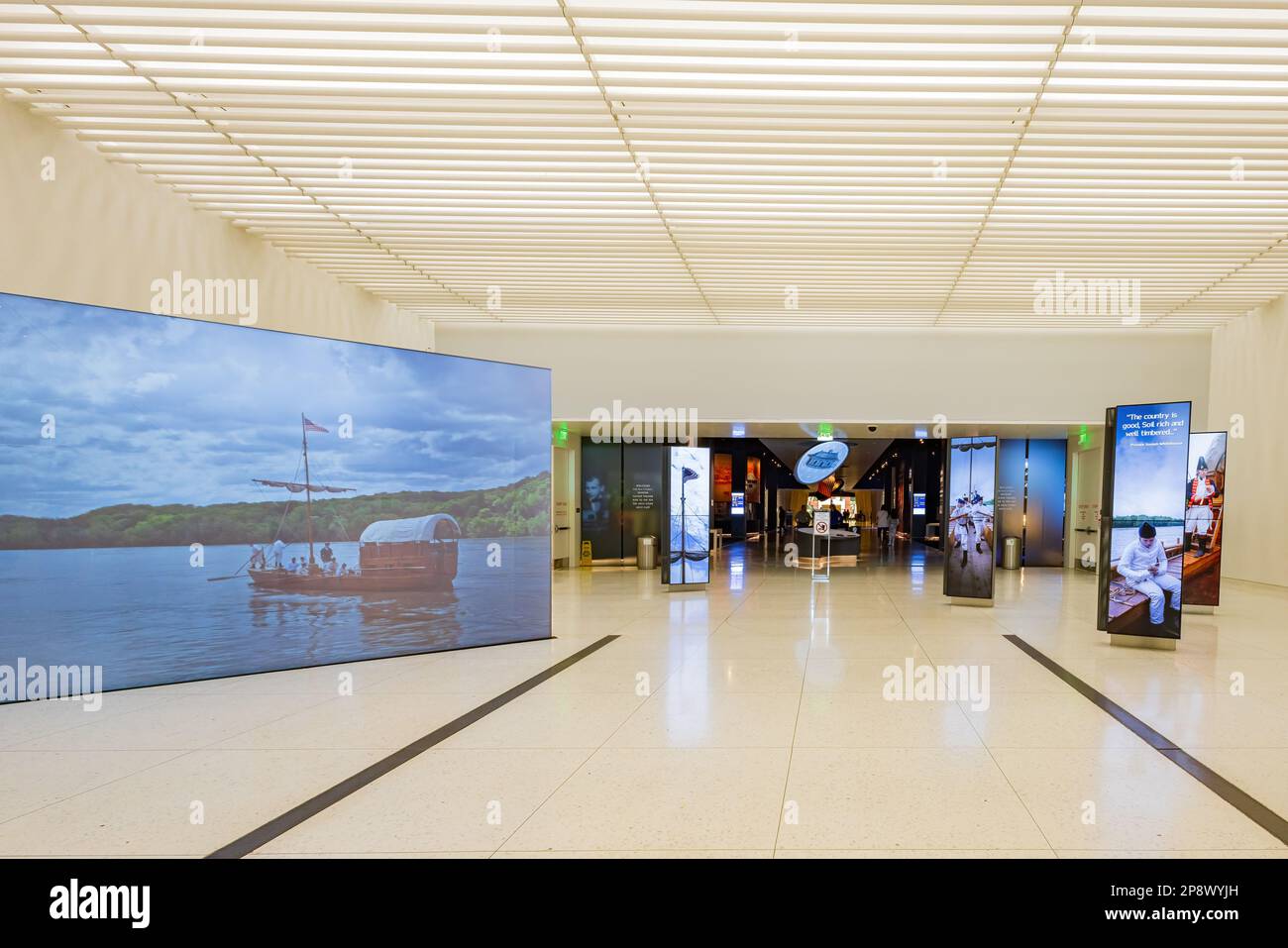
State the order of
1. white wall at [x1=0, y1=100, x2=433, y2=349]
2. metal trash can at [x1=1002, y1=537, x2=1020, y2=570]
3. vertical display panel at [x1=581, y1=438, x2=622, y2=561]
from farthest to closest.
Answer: vertical display panel at [x1=581, y1=438, x2=622, y2=561]
metal trash can at [x1=1002, y1=537, x2=1020, y2=570]
white wall at [x1=0, y1=100, x2=433, y2=349]

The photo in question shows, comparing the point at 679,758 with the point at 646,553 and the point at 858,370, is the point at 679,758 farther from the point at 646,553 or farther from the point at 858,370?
the point at 646,553

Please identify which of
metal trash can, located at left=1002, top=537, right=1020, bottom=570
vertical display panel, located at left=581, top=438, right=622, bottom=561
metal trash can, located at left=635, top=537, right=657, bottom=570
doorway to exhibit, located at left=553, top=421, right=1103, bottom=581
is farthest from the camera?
vertical display panel, located at left=581, top=438, right=622, bottom=561

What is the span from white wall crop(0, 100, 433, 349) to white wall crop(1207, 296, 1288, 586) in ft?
48.7

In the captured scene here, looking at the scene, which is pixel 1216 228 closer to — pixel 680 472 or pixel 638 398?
pixel 680 472

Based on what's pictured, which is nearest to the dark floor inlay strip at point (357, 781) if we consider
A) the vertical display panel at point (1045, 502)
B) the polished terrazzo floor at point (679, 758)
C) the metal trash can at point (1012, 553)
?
Result: the polished terrazzo floor at point (679, 758)

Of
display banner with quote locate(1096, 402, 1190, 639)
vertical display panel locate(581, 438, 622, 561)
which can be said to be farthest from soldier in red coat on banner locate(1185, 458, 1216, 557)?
vertical display panel locate(581, 438, 622, 561)

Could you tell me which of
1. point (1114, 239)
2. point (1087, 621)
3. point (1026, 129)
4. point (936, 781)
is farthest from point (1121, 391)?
point (936, 781)

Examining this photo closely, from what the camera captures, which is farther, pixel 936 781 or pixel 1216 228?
pixel 1216 228

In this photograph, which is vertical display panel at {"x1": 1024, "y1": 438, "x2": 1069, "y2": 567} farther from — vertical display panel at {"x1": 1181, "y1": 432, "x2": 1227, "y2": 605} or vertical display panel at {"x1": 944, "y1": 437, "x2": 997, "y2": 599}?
vertical display panel at {"x1": 944, "y1": 437, "x2": 997, "y2": 599}

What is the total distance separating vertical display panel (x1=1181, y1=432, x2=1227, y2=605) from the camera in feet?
33.7

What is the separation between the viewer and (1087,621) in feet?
31.9

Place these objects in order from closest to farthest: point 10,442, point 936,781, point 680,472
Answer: point 936,781, point 10,442, point 680,472
